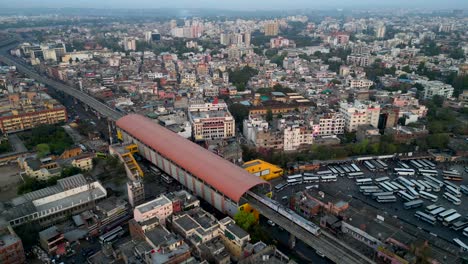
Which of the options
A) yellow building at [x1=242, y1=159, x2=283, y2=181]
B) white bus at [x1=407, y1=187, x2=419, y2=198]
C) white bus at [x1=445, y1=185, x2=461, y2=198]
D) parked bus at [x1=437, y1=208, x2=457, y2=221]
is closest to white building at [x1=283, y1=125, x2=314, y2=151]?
yellow building at [x1=242, y1=159, x2=283, y2=181]

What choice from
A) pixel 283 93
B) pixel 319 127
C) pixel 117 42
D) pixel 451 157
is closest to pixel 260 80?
pixel 283 93

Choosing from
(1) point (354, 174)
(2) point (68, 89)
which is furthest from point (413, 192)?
(2) point (68, 89)

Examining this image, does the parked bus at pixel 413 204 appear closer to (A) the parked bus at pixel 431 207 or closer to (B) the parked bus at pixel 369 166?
(A) the parked bus at pixel 431 207

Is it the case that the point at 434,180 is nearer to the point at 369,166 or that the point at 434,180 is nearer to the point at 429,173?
the point at 429,173

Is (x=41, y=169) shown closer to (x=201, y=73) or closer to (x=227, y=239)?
(x=227, y=239)

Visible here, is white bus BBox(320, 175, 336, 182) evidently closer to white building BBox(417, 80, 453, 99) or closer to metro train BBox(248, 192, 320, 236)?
metro train BBox(248, 192, 320, 236)
